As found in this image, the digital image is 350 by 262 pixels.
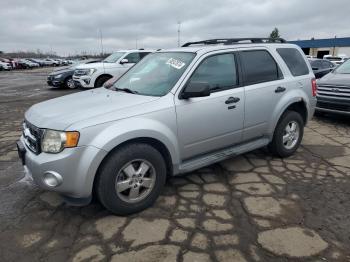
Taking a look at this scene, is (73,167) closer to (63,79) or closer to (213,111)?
(213,111)

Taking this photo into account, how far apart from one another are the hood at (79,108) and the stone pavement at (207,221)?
1052mm

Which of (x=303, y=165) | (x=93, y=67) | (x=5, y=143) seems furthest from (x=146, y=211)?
(x=93, y=67)

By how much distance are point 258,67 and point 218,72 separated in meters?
0.77

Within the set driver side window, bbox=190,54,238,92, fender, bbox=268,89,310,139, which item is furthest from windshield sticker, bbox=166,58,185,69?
fender, bbox=268,89,310,139

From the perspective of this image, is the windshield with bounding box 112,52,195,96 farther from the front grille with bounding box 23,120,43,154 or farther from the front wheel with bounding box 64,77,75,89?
the front wheel with bounding box 64,77,75,89

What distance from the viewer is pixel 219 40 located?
4.63 m

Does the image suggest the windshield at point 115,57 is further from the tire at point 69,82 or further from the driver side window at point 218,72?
the driver side window at point 218,72

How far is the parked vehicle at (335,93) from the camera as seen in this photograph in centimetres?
694

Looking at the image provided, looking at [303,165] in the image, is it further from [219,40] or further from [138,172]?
[138,172]

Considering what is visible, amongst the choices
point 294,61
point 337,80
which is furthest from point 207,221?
point 337,80

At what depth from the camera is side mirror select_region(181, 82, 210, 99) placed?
348cm

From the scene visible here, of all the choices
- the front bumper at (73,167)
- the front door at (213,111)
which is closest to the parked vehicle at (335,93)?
the front door at (213,111)

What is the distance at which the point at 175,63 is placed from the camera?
4.02 meters

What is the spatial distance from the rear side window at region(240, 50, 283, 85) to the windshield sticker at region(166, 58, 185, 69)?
0.92 metres
